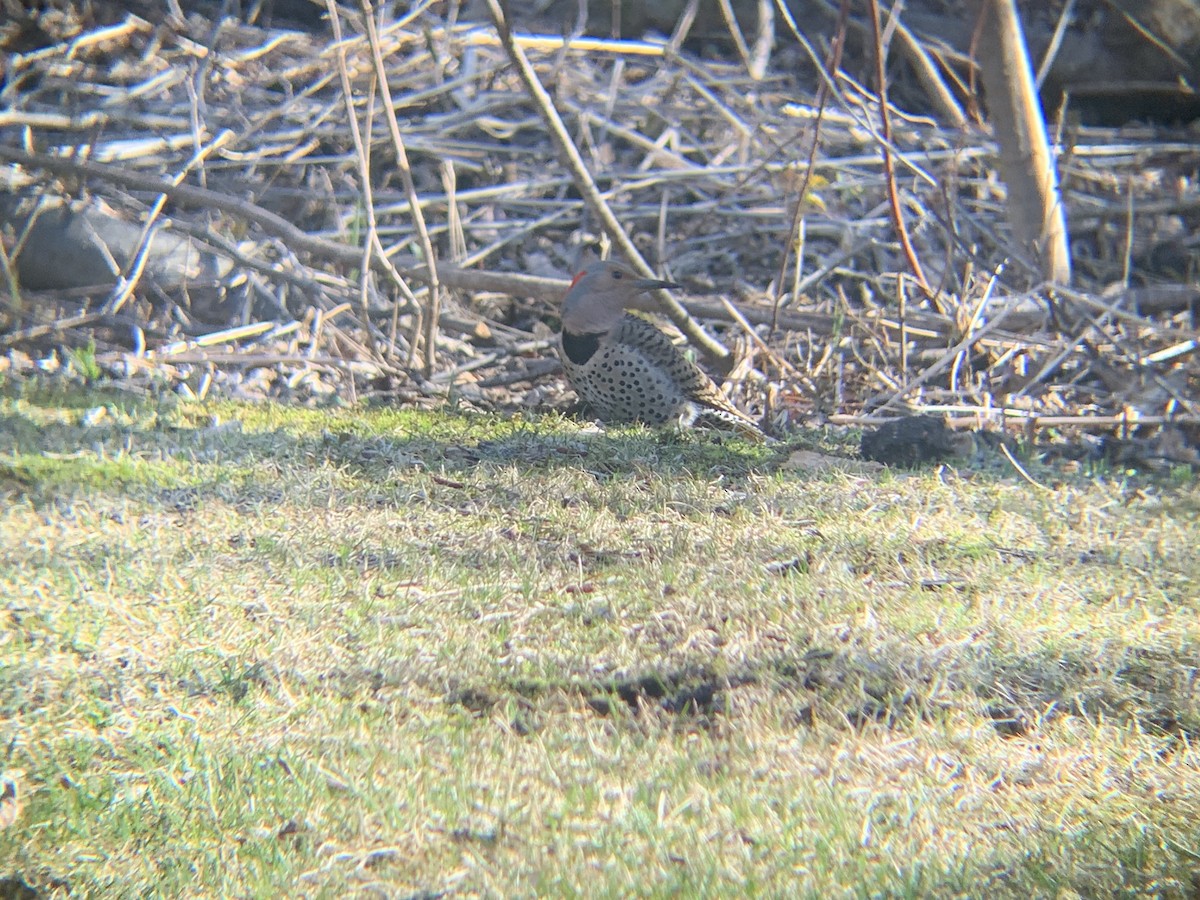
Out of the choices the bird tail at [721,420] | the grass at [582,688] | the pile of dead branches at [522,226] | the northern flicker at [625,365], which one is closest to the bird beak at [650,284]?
the northern flicker at [625,365]

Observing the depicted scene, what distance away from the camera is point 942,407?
5012 millimetres

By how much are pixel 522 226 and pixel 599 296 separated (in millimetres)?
2050

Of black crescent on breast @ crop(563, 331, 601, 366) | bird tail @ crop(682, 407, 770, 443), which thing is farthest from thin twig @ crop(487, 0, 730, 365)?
bird tail @ crop(682, 407, 770, 443)

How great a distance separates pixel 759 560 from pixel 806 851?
1219 millimetres

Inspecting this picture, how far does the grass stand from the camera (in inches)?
81.0

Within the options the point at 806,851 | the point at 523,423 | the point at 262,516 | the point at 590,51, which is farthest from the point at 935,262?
the point at 806,851

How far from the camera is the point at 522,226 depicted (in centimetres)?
730

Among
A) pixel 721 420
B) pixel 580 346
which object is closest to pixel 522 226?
pixel 580 346

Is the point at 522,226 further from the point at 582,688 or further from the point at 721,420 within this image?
the point at 582,688

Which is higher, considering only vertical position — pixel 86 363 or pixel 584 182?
pixel 584 182

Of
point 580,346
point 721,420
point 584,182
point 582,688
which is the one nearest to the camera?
point 582,688

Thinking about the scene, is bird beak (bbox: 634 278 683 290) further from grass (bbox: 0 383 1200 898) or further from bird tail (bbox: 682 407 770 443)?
grass (bbox: 0 383 1200 898)

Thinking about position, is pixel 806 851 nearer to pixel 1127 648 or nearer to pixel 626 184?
pixel 1127 648

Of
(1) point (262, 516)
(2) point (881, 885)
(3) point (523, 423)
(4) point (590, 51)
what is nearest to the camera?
(2) point (881, 885)
